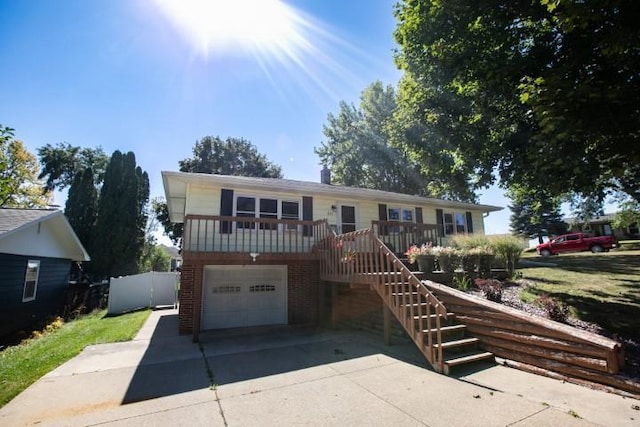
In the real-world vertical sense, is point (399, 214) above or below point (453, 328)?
above

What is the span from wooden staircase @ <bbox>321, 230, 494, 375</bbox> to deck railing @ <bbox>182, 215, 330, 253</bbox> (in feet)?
5.12

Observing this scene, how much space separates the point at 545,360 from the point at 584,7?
5.40 metres

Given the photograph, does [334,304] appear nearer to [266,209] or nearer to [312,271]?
[312,271]

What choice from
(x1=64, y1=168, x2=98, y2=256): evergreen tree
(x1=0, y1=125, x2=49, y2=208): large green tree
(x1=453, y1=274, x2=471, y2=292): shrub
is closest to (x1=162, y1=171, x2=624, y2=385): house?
(x1=453, y1=274, x2=471, y2=292): shrub

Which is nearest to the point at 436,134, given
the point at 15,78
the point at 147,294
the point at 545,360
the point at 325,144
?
the point at 545,360

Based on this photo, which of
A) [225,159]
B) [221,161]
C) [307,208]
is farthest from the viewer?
[225,159]

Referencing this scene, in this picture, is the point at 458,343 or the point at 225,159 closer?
the point at 458,343

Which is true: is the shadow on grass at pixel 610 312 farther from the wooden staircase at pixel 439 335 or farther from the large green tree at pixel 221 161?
the large green tree at pixel 221 161

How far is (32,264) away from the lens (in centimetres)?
1166

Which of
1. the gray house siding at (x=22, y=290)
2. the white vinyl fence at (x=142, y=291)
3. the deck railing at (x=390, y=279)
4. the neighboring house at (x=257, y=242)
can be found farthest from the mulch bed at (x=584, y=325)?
the white vinyl fence at (x=142, y=291)

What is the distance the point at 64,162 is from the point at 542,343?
43492 mm

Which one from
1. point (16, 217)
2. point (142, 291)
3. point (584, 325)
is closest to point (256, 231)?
point (584, 325)

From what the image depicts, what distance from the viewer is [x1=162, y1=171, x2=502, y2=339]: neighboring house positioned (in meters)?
9.64

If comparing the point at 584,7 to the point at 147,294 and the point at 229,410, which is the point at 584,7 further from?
the point at 147,294
